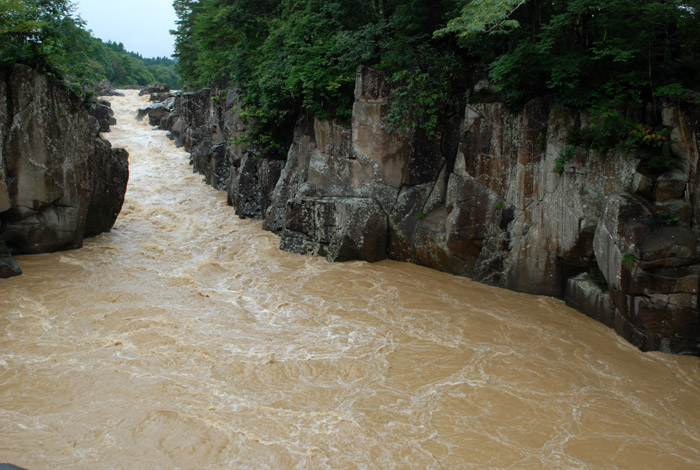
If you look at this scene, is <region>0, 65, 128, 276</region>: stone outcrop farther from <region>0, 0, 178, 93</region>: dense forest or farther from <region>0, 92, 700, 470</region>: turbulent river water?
<region>0, 92, 700, 470</region>: turbulent river water

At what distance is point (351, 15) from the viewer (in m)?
15.1

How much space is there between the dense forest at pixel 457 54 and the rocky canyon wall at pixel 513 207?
22.6 inches

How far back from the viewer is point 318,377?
7324 millimetres

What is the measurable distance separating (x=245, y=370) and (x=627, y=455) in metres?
5.35

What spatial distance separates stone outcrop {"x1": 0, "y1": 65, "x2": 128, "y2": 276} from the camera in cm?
1176

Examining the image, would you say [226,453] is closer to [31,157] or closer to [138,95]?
[31,157]

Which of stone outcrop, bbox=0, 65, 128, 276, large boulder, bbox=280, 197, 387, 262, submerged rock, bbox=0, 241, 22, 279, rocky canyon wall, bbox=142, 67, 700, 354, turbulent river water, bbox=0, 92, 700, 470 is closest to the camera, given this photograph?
turbulent river water, bbox=0, 92, 700, 470

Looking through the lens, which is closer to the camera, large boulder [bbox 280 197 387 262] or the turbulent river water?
the turbulent river water

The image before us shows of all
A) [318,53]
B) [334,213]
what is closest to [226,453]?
[334,213]

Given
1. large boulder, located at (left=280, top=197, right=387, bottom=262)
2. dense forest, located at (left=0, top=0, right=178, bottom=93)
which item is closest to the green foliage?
large boulder, located at (left=280, top=197, right=387, bottom=262)

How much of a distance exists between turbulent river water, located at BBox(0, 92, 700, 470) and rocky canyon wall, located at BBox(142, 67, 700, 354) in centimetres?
68

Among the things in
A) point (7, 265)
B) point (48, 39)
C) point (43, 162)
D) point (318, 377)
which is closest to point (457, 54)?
point (318, 377)

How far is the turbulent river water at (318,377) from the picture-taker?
18.8ft

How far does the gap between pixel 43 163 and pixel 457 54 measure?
11.3 metres
